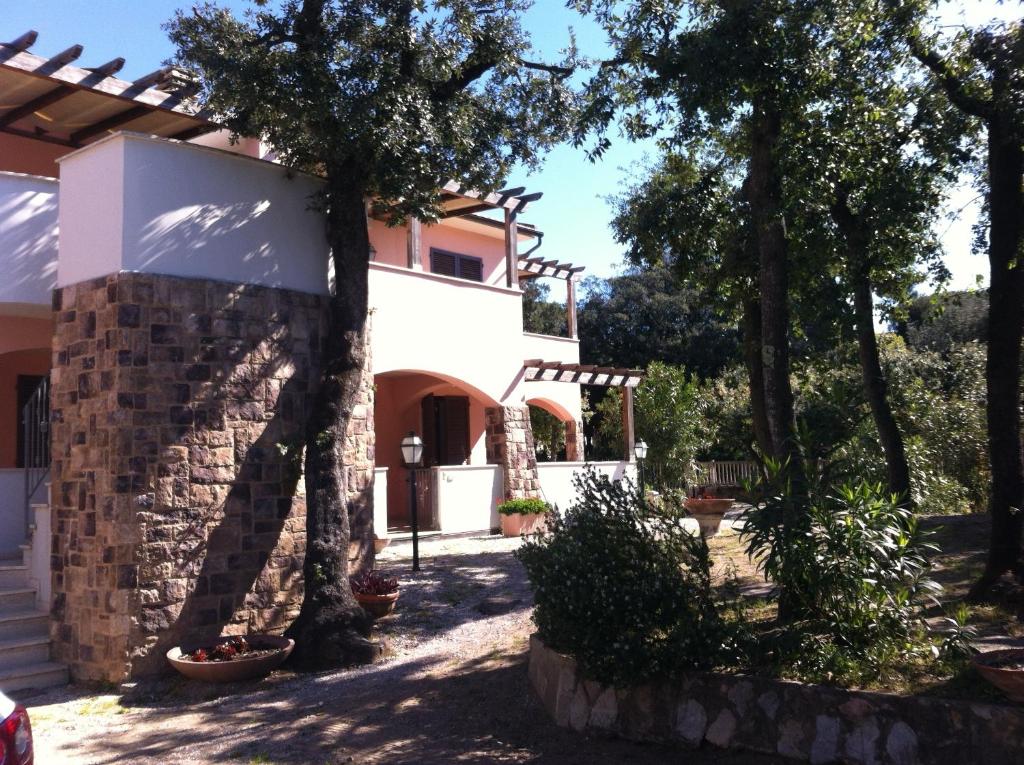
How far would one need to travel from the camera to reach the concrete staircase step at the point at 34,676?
316 inches

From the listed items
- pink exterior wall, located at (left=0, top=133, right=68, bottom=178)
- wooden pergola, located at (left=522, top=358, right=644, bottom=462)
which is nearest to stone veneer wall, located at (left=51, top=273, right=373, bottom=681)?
Result: pink exterior wall, located at (left=0, top=133, right=68, bottom=178)

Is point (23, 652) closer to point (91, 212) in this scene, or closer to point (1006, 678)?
point (91, 212)

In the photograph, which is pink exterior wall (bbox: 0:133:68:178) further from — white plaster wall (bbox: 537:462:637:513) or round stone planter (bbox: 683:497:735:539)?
round stone planter (bbox: 683:497:735:539)

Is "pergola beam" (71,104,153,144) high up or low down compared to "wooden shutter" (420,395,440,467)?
up

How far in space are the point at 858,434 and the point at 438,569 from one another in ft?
23.3

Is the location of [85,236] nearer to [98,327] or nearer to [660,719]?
[98,327]

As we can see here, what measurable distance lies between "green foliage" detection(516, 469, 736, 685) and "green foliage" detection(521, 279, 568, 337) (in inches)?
1069

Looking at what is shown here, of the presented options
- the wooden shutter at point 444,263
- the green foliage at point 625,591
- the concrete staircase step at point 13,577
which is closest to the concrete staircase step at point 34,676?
the concrete staircase step at point 13,577

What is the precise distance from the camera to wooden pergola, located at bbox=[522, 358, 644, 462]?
1803 centimetres

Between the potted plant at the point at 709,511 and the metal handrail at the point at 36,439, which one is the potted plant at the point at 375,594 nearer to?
the metal handrail at the point at 36,439

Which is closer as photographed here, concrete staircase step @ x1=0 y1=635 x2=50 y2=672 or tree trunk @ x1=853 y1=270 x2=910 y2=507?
concrete staircase step @ x1=0 y1=635 x2=50 y2=672

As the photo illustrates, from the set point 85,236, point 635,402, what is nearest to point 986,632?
point 85,236

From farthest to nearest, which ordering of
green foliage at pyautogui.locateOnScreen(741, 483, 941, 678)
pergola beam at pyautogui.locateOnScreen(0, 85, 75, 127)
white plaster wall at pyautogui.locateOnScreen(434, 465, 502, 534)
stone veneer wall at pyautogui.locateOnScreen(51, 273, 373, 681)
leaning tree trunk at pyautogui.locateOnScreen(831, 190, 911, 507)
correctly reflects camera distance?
white plaster wall at pyautogui.locateOnScreen(434, 465, 502, 534), pergola beam at pyautogui.locateOnScreen(0, 85, 75, 127), leaning tree trunk at pyautogui.locateOnScreen(831, 190, 911, 507), stone veneer wall at pyautogui.locateOnScreen(51, 273, 373, 681), green foliage at pyautogui.locateOnScreen(741, 483, 941, 678)

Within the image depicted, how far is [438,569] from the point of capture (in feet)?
41.3
